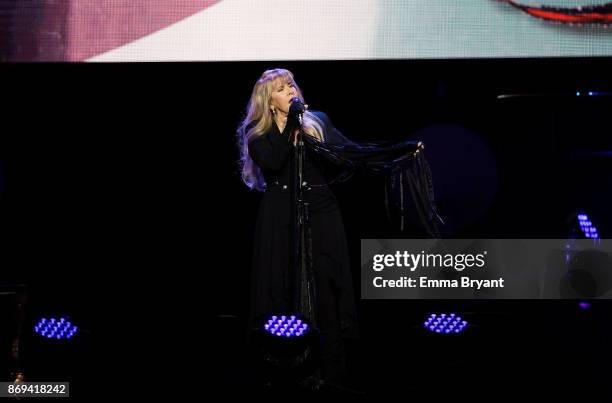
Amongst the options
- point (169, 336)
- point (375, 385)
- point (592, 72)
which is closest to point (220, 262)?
point (169, 336)

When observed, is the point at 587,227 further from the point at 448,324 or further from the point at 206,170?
the point at 206,170

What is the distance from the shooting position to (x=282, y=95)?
3.41m

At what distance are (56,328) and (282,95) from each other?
166 cm

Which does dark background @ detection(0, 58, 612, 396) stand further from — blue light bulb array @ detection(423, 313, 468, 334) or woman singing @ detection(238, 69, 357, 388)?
woman singing @ detection(238, 69, 357, 388)

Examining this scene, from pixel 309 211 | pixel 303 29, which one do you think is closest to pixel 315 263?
pixel 309 211

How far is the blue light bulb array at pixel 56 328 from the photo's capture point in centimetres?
379

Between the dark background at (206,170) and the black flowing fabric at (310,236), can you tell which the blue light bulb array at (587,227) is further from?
the black flowing fabric at (310,236)

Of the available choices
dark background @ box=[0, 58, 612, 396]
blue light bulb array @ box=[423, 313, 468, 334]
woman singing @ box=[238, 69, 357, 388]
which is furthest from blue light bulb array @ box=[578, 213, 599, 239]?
woman singing @ box=[238, 69, 357, 388]

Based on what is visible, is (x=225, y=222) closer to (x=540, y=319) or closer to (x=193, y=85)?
(x=193, y=85)

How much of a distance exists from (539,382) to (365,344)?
112 cm

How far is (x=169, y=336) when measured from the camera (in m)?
4.48

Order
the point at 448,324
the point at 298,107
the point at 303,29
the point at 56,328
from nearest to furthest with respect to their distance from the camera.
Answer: the point at 298,107, the point at 56,328, the point at 448,324, the point at 303,29

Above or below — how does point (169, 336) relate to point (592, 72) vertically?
below

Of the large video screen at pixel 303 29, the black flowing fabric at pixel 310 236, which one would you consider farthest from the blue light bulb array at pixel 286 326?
the large video screen at pixel 303 29
